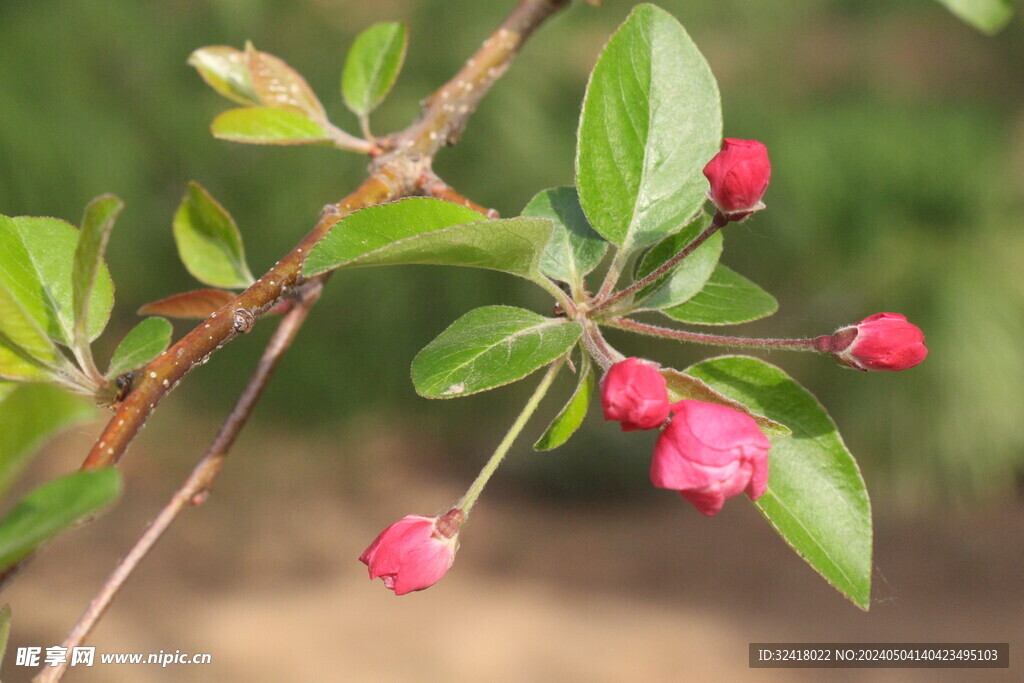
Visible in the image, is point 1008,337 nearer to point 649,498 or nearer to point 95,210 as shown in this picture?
point 649,498

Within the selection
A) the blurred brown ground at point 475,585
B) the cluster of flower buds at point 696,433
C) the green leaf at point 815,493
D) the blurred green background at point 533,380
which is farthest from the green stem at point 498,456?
the blurred brown ground at point 475,585

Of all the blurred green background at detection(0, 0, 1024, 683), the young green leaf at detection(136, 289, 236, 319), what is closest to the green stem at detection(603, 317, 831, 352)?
the young green leaf at detection(136, 289, 236, 319)

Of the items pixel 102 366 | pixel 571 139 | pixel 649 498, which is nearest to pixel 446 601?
pixel 649 498

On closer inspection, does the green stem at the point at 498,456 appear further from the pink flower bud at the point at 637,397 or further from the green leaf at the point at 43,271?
the green leaf at the point at 43,271

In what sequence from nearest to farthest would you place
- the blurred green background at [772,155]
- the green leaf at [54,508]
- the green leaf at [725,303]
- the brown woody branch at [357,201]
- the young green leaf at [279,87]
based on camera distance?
the green leaf at [54,508], the brown woody branch at [357,201], the green leaf at [725,303], the young green leaf at [279,87], the blurred green background at [772,155]

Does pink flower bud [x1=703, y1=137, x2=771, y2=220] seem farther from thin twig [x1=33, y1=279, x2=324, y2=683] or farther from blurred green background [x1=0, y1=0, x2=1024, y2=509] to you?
blurred green background [x1=0, y1=0, x2=1024, y2=509]

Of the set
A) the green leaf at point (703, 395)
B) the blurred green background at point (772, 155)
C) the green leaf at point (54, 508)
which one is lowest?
the blurred green background at point (772, 155)

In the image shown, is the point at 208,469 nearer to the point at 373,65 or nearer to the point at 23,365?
the point at 23,365
